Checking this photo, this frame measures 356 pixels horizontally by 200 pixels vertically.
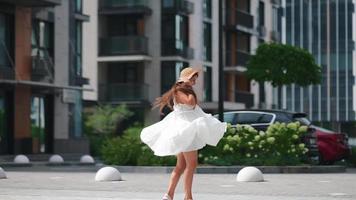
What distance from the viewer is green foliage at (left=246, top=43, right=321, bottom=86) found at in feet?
161

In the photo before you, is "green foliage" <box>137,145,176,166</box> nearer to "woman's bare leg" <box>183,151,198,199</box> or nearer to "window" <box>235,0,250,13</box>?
"woman's bare leg" <box>183,151,198,199</box>

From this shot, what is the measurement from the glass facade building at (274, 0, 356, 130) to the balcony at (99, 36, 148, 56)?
42.7 meters

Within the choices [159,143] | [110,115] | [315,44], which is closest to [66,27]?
[110,115]

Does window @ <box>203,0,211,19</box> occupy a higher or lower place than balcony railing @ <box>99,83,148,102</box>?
higher

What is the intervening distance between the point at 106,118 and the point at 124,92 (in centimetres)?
366

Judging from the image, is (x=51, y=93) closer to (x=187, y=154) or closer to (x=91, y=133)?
(x=91, y=133)

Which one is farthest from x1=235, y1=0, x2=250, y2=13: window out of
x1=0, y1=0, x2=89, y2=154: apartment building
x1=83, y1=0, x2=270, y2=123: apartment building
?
x1=0, y1=0, x2=89, y2=154: apartment building

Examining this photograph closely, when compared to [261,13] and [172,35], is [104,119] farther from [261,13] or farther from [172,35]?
[261,13]

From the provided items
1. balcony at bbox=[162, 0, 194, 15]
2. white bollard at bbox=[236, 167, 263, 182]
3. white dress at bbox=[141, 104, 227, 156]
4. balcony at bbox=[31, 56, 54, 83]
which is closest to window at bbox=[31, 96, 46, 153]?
balcony at bbox=[31, 56, 54, 83]

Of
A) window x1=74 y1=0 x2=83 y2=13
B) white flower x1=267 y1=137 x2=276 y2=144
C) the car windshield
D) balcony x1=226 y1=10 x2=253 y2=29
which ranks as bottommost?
white flower x1=267 y1=137 x2=276 y2=144

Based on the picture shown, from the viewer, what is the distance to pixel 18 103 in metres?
→ 37.1

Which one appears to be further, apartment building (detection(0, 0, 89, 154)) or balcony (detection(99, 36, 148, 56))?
balcony (detection(99, 36, 148, 56))

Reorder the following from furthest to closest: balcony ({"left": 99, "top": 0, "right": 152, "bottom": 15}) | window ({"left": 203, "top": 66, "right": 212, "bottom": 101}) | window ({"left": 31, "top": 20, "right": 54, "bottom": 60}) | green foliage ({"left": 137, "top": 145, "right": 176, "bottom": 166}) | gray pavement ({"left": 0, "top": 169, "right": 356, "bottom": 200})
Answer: window ({"left": 203, "top": 66, "right": 212, "bottom": 101})
balcony ({"left": 99, "top": 0, "right": 152, "bottom": 15})
window ({"left": 31, "top": 20, "right": 54, "bottom": 60})
green foliage ({"left": 137, "top": 145, "right": 176, "bottom": 166})
gray pavement ({"left": 0, "top": 169, "right": 356, "bottom": 200})

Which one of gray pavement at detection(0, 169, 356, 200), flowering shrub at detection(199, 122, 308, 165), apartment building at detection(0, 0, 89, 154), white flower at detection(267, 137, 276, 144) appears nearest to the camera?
gray pavement at detection(0, 169, 356, 200)
